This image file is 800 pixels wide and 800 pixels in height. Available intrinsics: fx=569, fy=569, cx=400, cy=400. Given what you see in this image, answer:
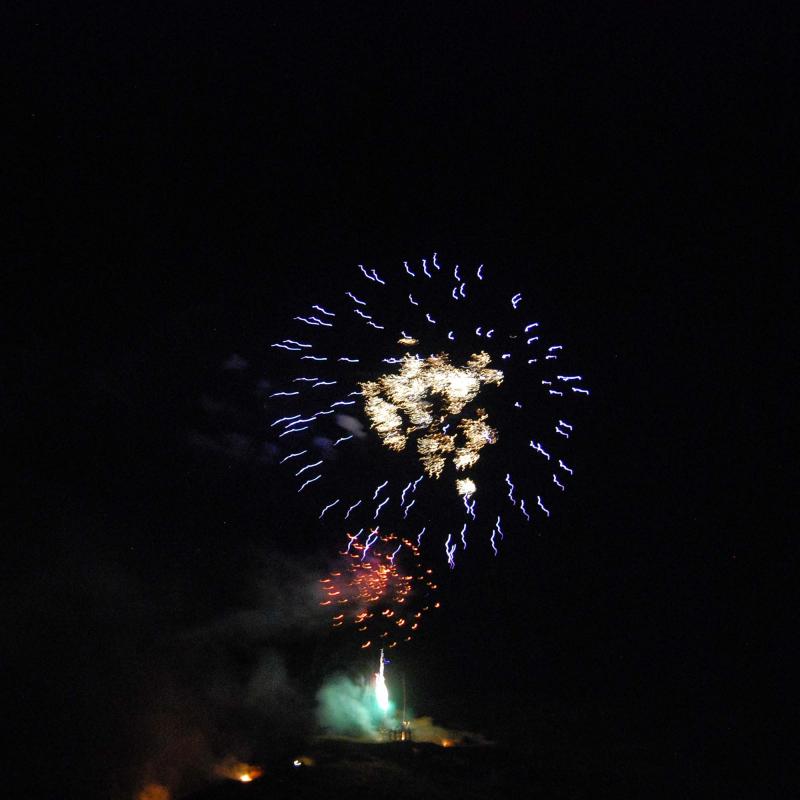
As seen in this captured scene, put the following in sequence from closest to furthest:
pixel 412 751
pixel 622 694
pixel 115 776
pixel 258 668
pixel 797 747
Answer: pixel 115 776
pixel 412 751
pixel 797 747
pixel 258 668
pixel 622 694

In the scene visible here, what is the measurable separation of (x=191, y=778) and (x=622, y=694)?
26598 mm

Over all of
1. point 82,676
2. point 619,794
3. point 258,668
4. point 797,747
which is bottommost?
point 619,794

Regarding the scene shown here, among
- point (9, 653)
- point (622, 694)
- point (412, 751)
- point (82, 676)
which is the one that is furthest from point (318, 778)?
point (622, 694)

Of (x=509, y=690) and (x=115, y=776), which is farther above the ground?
(x=509, y=690)

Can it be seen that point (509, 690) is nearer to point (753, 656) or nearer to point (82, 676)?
point (753, 656)

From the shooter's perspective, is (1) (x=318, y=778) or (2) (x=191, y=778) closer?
(1) (x=318, y=778)

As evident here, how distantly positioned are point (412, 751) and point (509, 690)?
17.7 m

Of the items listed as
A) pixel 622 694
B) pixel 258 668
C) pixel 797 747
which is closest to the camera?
pixel 797 747

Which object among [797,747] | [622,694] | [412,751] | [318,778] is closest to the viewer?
[318,778]

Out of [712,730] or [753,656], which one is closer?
[712,730]

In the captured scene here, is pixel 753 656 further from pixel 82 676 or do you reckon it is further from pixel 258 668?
pixel 82 676

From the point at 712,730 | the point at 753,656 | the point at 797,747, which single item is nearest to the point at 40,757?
the point at 712,730

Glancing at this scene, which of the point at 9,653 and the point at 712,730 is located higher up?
the point at 9,653

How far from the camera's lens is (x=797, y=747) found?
2647cm
